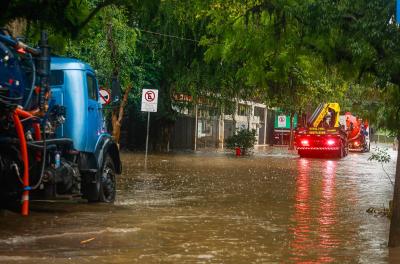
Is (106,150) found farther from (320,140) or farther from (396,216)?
(320,140)

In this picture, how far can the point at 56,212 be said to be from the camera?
1205 centimetres

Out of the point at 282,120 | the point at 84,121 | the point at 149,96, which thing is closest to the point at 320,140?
the point at 149,96

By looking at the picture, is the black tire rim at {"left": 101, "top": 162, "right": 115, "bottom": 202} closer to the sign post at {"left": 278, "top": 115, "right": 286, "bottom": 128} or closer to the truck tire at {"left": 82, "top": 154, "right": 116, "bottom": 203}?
the truck tire at {"left": 82, "top": 154, "right": 116, "bottom": 203}

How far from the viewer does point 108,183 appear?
536 inches

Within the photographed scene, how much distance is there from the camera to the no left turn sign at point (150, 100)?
2370cm

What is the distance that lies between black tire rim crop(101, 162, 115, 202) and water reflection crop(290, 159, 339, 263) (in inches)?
148

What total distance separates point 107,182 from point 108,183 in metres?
0.04

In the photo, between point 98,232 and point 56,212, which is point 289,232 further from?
point 56,212

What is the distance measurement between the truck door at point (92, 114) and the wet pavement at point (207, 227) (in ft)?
4.15

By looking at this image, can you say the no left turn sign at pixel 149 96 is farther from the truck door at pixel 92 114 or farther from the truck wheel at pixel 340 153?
the truck wheel at pixel 340 153

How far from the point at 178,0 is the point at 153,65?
723 inches

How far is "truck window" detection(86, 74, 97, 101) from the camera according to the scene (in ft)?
42.1

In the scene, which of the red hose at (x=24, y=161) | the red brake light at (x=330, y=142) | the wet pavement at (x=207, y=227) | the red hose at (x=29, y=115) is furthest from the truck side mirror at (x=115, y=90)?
the red brake light at (x=330, y=142)

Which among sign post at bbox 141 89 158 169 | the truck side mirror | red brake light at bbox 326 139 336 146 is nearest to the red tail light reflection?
red brake light at bbox 326 139 336 146
